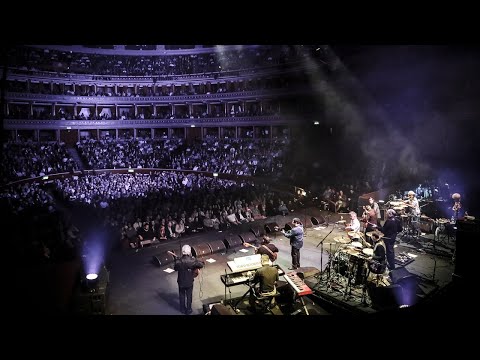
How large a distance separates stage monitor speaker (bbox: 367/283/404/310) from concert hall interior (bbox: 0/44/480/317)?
0.16 ft

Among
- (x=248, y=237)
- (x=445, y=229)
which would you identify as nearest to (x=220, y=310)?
(x=248, y=237)

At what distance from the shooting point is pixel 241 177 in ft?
84.8

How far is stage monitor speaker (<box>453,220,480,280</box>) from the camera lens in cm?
745

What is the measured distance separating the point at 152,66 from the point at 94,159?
17.0 metres

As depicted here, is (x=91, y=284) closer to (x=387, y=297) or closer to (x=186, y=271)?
(x=186, y=271)

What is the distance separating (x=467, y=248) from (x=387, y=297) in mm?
2401

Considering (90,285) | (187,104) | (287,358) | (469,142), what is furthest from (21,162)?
(469,142)

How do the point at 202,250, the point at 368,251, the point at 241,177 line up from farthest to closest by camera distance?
the point at 241,177 → the point at 202,250 → the point at 368,251

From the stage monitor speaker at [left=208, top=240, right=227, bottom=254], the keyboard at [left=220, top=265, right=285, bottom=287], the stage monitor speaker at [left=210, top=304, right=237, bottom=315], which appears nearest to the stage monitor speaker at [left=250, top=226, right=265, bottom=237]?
the stage monitor speaker at [left=208, top=240, right=227, bottom=254]

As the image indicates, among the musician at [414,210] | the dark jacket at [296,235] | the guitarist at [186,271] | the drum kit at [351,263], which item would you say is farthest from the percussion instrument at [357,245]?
the musician at [414,210]

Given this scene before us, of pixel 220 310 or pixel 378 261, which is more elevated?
pixel 378 261

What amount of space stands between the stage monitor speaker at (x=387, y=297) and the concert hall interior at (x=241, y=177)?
5 cm

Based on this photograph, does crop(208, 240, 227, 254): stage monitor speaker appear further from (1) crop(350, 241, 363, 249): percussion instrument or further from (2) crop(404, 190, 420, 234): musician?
(2) crop(404, 190, 420, 234): musician

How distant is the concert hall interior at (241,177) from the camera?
7.88 m
